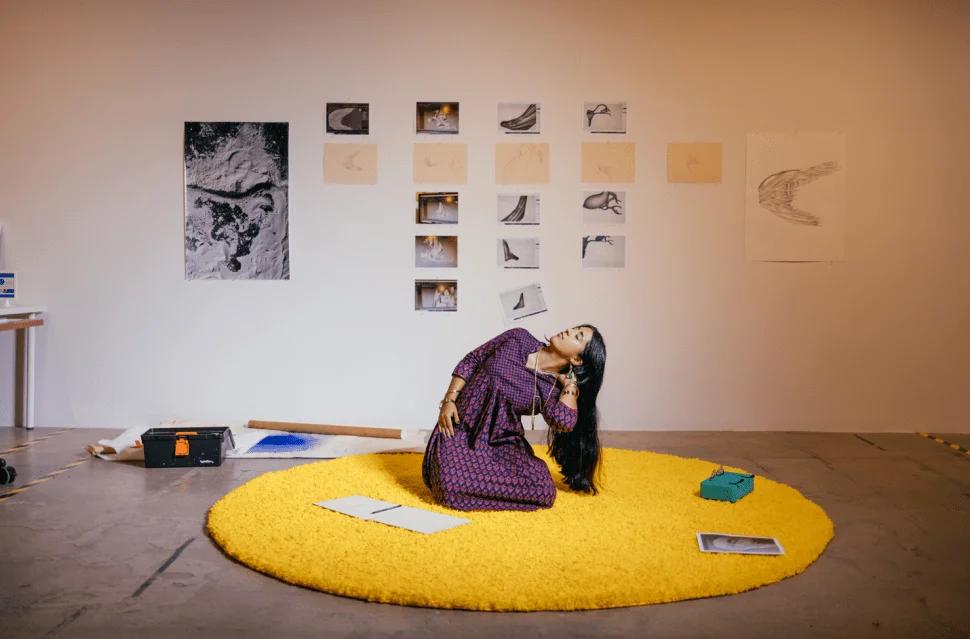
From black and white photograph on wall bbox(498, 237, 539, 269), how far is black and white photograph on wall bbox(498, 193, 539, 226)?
11 cm

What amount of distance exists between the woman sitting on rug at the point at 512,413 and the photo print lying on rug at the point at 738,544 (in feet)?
2.28

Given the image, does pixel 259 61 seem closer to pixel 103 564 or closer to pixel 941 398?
pixel 103 564

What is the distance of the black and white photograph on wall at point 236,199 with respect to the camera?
16.5 feet

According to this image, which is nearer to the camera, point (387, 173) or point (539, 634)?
point (539, 634)

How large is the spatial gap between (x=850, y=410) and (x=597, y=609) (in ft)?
11.4

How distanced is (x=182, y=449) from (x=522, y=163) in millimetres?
2559

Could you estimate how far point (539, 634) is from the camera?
2096 millimetres

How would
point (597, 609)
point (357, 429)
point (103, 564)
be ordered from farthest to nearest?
point (357, 429)
point (103, 564)
point (597, 609)

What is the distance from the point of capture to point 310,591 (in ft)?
7.80

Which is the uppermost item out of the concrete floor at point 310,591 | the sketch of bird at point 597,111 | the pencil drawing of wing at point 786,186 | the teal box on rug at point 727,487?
the sketch of bird at point 597,111

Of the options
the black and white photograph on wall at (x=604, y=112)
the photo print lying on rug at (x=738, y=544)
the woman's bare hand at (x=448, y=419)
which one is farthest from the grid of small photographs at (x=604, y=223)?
the photo print lying on rug at (x=738, y=544)

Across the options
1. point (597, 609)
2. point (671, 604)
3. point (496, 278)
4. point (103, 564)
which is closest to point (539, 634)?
point (597, 609)

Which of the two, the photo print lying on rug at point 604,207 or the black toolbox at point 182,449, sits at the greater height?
the photo print lying on rug at point 604,207

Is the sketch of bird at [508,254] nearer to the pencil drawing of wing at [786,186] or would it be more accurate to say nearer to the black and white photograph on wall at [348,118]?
Result: the black and white photograph on wall at [348,118]
